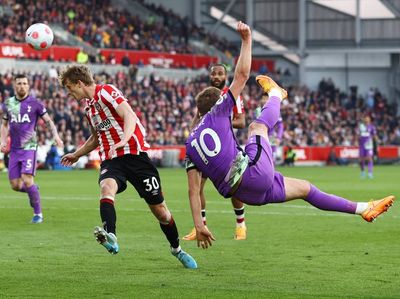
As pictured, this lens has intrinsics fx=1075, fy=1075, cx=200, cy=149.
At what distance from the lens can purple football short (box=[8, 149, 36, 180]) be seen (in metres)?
18.4

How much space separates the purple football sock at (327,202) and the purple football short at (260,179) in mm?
355

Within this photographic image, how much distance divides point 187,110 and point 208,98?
41.0 m

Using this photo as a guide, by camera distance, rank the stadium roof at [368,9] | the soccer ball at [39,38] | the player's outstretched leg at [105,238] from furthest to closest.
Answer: the stadium roof at [368,9]
the soccer ball at [39,38]
the player's outstretched leg at [105,238]

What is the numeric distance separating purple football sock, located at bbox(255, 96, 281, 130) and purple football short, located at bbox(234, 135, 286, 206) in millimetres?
188

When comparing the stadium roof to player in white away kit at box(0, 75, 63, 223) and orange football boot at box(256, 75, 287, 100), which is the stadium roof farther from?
orange football boot at box(256, 75, 287, 100)

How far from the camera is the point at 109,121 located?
11789 millimetres

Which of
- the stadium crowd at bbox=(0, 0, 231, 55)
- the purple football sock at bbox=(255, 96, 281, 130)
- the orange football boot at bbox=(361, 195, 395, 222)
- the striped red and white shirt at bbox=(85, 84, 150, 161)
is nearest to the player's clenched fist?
the purple football sock at bbox=(255, 96, 281, 130)

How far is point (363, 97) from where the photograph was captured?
6856 centimetres

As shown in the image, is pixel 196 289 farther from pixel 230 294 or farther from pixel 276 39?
pixel 276 39

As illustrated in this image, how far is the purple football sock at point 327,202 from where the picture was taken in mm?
10961

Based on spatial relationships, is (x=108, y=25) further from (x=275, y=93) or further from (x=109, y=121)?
(x=275, y=93)

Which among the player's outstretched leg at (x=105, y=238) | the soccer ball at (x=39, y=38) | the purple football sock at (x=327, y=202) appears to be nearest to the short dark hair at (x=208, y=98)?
the purple football sock at (x=327, y=202)

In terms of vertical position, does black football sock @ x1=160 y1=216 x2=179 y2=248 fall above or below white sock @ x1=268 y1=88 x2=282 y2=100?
below

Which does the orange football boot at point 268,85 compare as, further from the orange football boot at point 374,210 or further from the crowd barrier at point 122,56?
the crowd barrier at point 122,56
